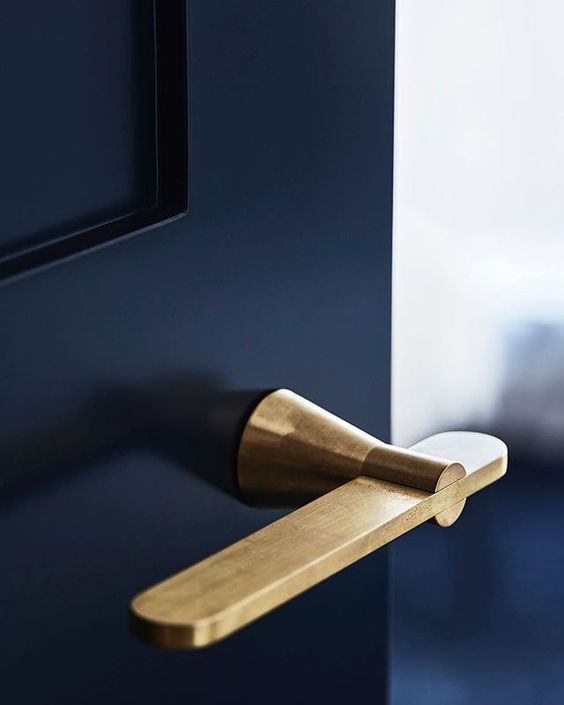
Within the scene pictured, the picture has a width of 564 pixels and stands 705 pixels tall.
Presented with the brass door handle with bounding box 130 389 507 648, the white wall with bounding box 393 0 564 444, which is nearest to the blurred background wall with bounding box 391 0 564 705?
the white wall with bounding box 393 0 564 444

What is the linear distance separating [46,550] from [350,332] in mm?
157

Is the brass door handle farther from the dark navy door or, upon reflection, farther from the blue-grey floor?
the blue-grey floor

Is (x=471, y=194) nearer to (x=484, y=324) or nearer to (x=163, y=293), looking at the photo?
(x=484, y=324)

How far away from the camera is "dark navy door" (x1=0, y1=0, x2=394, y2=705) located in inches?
12.4

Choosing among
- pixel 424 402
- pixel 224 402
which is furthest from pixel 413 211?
pixel 224 402

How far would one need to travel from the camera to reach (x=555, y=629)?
0.59m

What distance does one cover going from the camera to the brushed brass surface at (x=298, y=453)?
14.6 inches

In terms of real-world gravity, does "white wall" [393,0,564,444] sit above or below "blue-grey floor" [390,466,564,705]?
above

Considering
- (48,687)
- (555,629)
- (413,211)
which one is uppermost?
(413,211)

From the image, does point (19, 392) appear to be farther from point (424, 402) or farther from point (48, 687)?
point (424, 402)

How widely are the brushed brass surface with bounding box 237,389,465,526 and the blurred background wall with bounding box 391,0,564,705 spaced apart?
16 centimetres

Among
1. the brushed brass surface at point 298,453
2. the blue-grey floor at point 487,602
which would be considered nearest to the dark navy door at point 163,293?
the brushed brass surface at point 298,453

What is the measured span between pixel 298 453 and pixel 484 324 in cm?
20

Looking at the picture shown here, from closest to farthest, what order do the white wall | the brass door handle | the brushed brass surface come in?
the brass door handle < the brushed brass surface < the white wall
